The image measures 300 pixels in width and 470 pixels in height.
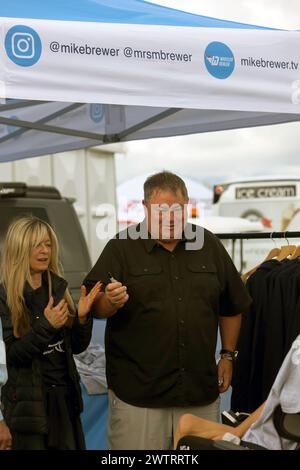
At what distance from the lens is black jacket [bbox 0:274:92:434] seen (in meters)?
3.15

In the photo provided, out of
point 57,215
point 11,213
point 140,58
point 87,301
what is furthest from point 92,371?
point 57,215

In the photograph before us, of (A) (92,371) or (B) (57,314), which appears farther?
(A) (92,371)

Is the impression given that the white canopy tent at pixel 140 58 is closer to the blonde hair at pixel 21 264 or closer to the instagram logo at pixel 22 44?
the instagram logo at pixel 22 44

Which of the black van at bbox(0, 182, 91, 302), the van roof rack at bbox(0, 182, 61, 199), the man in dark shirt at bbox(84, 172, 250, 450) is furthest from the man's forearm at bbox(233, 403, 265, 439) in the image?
the van roof rack at bbox(0, 182, 61, 199)

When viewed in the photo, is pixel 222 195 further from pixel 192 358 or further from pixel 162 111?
pixel 192 358

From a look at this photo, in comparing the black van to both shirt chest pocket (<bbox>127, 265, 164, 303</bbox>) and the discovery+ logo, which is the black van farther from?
the discovery+ logo

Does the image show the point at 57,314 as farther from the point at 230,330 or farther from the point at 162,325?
the point at 230,330

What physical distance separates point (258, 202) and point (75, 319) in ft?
40.2

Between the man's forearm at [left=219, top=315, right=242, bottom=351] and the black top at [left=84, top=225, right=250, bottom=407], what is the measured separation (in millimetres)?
201

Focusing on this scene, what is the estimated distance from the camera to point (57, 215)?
6898 millimetres

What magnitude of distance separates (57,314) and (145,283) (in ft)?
1.47

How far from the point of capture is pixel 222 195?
15.7m

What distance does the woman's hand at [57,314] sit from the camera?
3.15 meters
